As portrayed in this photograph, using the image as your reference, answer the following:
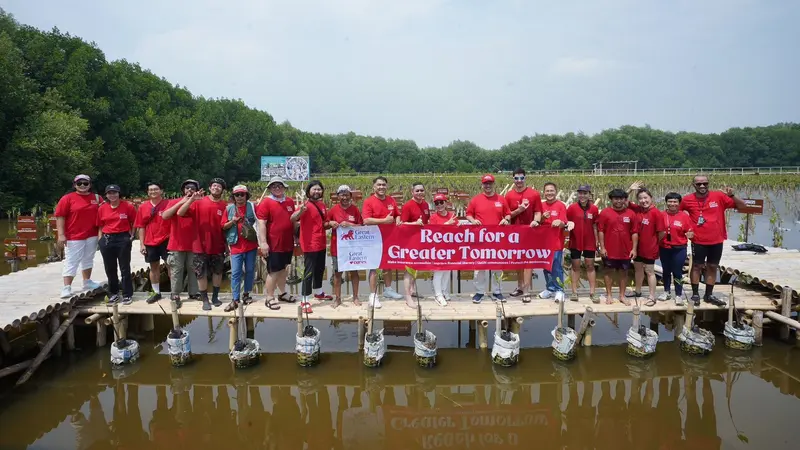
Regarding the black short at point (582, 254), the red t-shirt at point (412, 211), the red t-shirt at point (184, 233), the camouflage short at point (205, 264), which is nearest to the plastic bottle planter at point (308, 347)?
the camouflage short at point (205, 264)

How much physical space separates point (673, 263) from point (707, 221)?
83 centimetres

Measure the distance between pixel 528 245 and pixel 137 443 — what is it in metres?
6.05

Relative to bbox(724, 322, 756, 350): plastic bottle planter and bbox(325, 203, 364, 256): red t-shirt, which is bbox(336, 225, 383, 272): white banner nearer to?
bbox(325, 203, 364, 256): red t-shirt

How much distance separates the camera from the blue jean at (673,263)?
745 cm

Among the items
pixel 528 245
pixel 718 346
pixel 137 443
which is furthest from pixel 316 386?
pixel 718 346

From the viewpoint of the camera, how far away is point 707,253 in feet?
24.6

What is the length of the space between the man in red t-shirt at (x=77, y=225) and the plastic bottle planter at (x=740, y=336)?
10343 mm

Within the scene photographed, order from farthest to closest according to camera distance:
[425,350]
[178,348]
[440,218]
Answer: [440,218] < [178,348] < [425,350]

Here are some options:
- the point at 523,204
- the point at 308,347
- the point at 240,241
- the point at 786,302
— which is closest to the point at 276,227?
the point at 240,241

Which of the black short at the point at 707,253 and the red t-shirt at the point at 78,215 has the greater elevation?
the red t-shirt at the point at 78,215

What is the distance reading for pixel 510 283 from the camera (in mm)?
12094

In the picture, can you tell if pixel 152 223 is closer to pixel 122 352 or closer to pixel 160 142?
pixel 122 352

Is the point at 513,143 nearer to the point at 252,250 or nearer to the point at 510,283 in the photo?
the point at 510,283

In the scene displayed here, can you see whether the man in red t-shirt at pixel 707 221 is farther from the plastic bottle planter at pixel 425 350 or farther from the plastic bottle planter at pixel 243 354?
the plastic bottle planter at pixel 243 354
